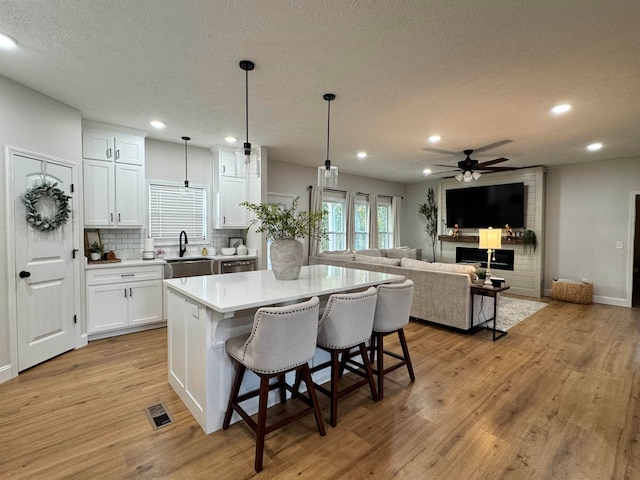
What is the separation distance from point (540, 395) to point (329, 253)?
4.41 meters

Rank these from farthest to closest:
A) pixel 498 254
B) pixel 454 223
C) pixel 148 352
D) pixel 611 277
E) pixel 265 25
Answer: pixel 454 223
pixel 498 254
pixel 611 277
pixel 148 352
pixel 265 25

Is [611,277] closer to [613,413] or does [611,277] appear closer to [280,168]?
[613,413]

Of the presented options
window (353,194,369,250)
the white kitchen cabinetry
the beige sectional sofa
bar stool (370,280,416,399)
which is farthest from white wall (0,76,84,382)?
window (353,194,369,250)

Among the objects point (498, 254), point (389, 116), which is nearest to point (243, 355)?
point (389, 116)

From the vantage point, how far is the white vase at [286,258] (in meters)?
2.63

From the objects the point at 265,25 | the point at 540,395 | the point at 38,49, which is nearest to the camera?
the point at 265,25

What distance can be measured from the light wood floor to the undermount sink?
3.86ft

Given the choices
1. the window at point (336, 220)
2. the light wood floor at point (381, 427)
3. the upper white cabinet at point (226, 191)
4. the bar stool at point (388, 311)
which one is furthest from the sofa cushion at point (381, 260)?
the bar stool at point (388, 311)

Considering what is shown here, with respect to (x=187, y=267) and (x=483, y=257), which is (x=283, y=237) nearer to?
(x=187, y=267)

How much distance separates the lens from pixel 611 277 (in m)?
5.73

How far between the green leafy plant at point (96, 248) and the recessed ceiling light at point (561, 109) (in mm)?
5675

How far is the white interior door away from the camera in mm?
2936

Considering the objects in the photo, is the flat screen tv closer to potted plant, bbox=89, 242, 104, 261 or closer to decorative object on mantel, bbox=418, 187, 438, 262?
decorative object on mantel, bbox=418, 187, 438, 262

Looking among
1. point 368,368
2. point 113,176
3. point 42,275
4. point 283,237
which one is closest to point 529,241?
point 368,368
